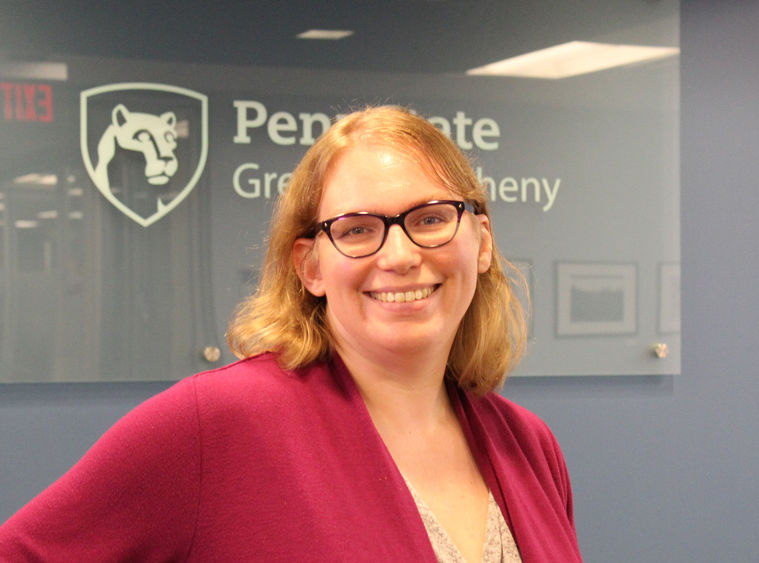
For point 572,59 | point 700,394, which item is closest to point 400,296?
point 572,59

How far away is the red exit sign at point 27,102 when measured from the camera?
209cm

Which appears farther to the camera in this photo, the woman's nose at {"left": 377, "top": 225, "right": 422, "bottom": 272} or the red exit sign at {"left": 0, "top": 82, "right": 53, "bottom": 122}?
the red exit sign at {"left": 0, "top": 82, "right": 53, "bottom": 122}

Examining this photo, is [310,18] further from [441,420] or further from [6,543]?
[6,543]

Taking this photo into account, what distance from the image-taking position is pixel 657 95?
245 centimetres

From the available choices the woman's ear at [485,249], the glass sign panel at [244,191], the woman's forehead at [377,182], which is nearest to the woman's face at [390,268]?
the woman's forehead at [377,182]

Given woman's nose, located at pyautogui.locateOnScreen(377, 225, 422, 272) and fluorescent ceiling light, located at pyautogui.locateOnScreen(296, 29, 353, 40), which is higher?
fluorescent ceiling light, located at pyautogui.locateOnScreen(296, 29, 353, 40)

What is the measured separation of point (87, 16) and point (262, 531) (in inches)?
64.4

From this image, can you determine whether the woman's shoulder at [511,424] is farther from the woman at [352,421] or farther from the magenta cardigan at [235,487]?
the magenta cardigan at [235,487]

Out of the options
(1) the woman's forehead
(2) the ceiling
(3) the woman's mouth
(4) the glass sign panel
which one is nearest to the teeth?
(3) the woman's mouth

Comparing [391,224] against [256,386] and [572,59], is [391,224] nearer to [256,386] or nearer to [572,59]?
[256,386]

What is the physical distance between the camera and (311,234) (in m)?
1.15

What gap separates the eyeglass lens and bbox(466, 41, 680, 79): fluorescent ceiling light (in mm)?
1347

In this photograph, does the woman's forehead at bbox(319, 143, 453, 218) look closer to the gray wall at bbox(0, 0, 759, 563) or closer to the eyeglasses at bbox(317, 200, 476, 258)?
the eyeglasses at bbox(317, 200, 476, 258)

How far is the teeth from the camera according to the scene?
1.08 m
